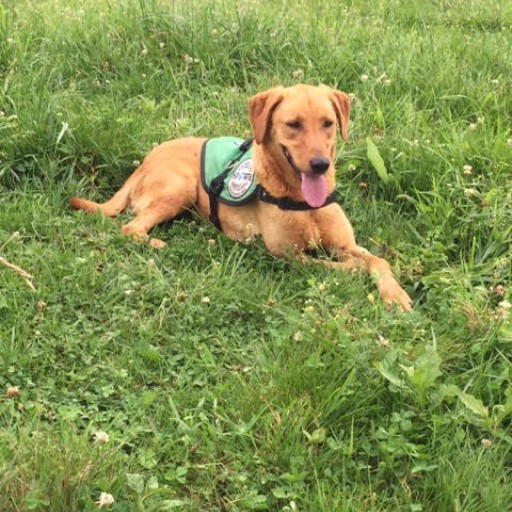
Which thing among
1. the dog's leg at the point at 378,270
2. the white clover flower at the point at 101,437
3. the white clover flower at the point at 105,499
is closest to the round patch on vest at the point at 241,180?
the dog's leg at the point at 378,270

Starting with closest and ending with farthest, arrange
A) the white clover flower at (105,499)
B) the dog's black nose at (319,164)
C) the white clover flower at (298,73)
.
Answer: the white clover flower at (105,499), the dog's black nose at (319,164), the white clover flower at (298,73)

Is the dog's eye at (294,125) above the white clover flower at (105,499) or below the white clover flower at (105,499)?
above

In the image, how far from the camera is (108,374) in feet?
9.04

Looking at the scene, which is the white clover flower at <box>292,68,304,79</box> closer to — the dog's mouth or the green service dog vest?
the green service dog vest

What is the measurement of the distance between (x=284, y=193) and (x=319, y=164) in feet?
1.22

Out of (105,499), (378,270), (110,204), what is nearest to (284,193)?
(378,270)

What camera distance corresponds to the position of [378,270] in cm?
340

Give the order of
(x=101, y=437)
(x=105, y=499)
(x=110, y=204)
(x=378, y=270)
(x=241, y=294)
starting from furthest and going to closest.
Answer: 1. (x=110, y=204)
2. (x=378, y=270)
3. (x=241, y=294)
4. (x=101, y=437)
5. (x=105, y=499)

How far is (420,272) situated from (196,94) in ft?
7.47

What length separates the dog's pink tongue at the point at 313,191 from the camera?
3.57 meters

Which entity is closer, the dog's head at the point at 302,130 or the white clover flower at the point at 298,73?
the dog's head at the point at 302,130

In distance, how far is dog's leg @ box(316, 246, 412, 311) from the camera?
3.21 meters

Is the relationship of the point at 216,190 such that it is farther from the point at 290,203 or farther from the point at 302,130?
the point at 302,130

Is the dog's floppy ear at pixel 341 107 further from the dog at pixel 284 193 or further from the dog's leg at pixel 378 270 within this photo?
the dog's leg at pixel 378 270
